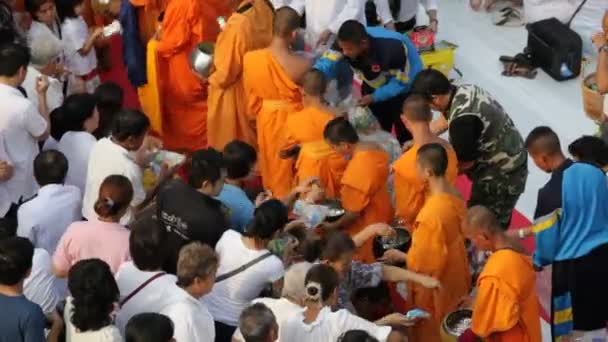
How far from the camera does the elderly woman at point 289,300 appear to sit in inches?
136

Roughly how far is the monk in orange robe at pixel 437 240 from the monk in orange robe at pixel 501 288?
292mm

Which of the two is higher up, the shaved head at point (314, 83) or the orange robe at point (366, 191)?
the shaved head at point (314, 83)

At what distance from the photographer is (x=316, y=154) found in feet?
15.8

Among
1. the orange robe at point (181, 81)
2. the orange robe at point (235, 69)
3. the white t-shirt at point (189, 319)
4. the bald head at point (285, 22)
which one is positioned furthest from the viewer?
the orange robe at point (181, 81)

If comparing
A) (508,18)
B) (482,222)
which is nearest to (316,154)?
(482,222)

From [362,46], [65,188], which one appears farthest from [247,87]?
[65,188]

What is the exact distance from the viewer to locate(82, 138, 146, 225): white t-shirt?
14.6 feet

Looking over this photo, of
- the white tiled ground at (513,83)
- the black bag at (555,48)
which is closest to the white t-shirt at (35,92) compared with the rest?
the white tiled ground at (513,83)

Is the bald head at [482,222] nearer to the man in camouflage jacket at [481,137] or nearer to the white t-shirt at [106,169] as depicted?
the man in camouflage jacket at [481,137]

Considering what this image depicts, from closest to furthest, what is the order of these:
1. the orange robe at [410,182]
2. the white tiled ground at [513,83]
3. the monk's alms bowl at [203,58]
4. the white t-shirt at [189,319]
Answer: the white t-shirt at [189,319], the orange robe at [410,182], the monk's alms bowl at [203,58], the white tiled ground at [513,83]

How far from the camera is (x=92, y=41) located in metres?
6.31

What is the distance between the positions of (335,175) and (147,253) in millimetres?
1512

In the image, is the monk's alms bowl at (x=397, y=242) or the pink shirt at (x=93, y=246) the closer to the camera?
the pink shirt at (x=93, y=246)

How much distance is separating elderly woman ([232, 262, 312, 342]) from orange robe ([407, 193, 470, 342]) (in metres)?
0.72
